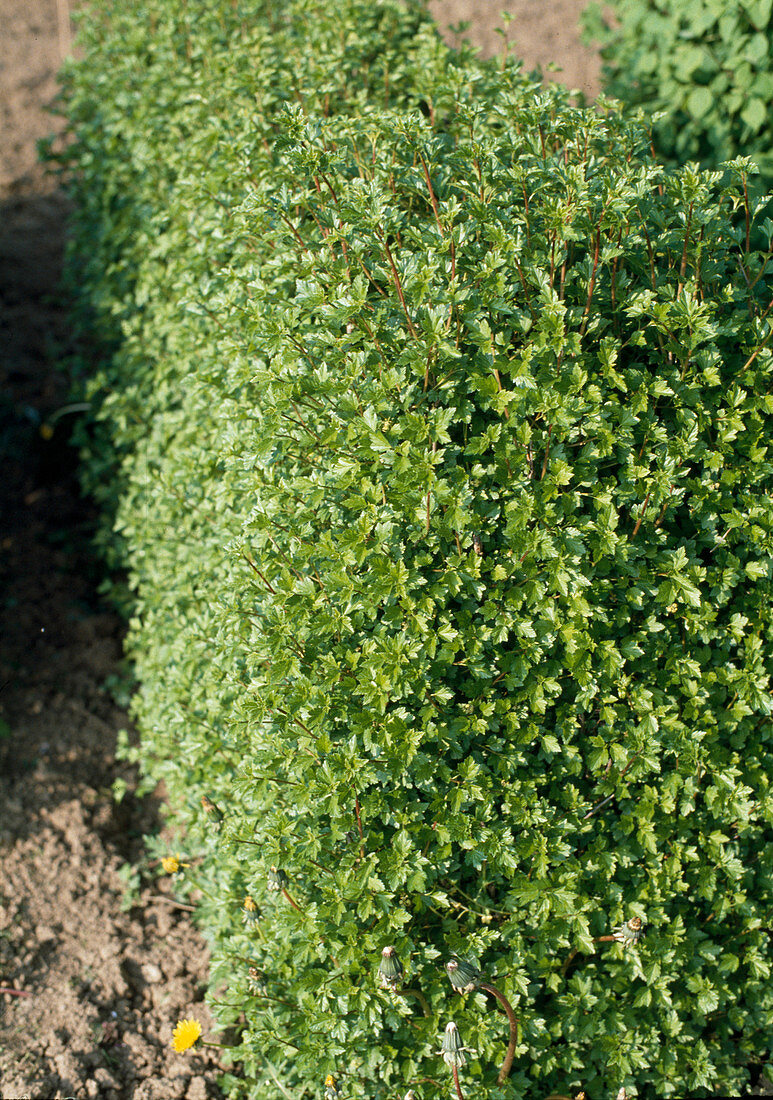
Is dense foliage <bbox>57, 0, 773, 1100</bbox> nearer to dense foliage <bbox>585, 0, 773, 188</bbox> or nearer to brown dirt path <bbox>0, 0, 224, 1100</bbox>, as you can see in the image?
brown dirt path <bbox>0, 0, 224, 1100</bbox>

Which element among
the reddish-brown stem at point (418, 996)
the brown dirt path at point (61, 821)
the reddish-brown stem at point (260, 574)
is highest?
the reddish-brown stem at point (260, 574)

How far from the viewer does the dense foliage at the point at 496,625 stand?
2.37 metres

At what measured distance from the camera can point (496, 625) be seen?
240cm

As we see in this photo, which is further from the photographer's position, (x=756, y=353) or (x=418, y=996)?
(x=756, y=353)

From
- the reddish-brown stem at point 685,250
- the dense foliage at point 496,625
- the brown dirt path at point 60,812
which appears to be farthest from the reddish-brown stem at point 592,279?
the brown dirt path at point 60,812

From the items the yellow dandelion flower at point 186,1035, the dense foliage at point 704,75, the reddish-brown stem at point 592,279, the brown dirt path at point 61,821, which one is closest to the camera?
the reddish-brown stem at point 592,279

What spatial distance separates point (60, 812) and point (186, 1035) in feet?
3.90

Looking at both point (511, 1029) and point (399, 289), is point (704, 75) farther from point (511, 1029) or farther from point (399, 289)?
point (511, 1029)

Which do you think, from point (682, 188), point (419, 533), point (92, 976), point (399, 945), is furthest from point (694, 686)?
point (92, 976)

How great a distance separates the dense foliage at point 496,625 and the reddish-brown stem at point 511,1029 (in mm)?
38

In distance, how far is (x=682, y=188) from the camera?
2.49 metres

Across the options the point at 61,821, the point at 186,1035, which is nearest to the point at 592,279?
the point at 186,1035

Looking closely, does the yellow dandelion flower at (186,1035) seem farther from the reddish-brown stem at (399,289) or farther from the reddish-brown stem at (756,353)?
the reddish-brown stem at (756,353)

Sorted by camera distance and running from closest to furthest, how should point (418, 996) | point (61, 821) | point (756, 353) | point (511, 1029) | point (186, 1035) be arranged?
point (511, 1029) < point (418, 996) < point (756, 353) < point (186, 1035) < point (61, 821)
